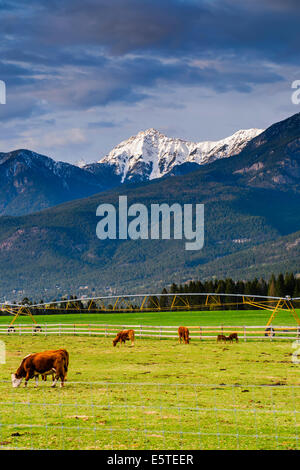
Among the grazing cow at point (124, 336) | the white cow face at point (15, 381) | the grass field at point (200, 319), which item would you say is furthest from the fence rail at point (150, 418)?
the grass field at point (200, 319)

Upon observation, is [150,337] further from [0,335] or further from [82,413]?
[82,413]

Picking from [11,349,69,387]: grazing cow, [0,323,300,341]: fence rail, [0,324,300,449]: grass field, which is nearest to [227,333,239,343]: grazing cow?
[0,323,300,341]: fence rail

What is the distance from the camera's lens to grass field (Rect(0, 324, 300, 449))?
17.5m

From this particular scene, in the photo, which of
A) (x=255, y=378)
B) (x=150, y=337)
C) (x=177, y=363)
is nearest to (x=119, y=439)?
(x=255, y=378)

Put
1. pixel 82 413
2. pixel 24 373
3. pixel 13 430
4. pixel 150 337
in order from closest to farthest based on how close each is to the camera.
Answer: pixel 13 430, pixel 82 413, pixel 24 373, pixel 150 337

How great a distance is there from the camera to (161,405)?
22.5 meters

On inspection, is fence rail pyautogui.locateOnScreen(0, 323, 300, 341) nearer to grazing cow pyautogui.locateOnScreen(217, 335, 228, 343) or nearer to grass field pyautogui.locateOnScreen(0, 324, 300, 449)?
grazing cow pyautogui.locateOnScreen(217, 335, 228, 343)

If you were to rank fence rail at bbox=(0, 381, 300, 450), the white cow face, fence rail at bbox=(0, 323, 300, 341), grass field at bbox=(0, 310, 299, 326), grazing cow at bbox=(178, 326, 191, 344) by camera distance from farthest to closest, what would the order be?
grass field at bbox=(0, 310, 299, 326) < fence rail at bbox=(0, 323, 300, 341) < grazing cow at bbox=(178, 326, 191, 344) < the white cow face < fence rail at bbox=(0, 381, 300, 450)

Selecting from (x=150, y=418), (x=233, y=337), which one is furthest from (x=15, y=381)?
(x=233, y=337)

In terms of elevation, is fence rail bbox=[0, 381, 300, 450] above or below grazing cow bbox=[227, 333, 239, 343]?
below

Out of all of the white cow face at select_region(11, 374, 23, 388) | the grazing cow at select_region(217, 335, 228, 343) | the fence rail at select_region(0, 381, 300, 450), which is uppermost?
the grazing cow at select_region(217, 335, 228, 343)
